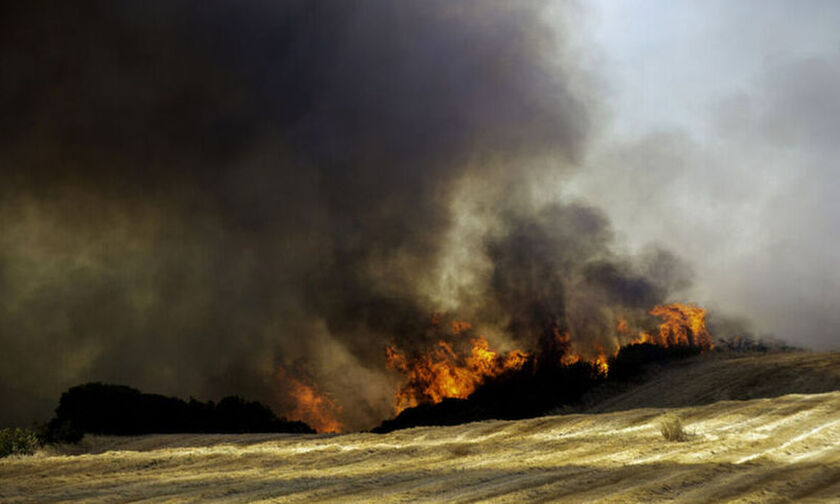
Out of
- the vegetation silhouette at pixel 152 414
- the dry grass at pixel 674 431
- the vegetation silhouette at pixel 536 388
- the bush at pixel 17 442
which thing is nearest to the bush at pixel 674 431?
the dry grass at pixel 674 431

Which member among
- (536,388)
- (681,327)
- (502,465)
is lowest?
(502,465)

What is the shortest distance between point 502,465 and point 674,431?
2.49 metres

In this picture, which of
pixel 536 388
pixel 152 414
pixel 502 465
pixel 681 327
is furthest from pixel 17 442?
pixel 681 327

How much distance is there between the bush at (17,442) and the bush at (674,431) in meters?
13.3

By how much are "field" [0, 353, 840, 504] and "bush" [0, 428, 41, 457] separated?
52cm

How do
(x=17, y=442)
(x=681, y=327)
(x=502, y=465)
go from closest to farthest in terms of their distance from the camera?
1. (x=502, y=465)
2. (x=17, y=442)
3. (x=681, y=327)

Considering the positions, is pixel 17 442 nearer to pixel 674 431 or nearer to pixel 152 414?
pixel 152 414

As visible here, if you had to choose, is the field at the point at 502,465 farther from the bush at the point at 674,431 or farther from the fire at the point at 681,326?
the fire at the point at 681,326

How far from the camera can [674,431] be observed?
8.27m

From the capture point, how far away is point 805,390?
16.7 m

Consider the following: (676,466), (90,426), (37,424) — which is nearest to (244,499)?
(676,466)

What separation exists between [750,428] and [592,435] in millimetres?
2215

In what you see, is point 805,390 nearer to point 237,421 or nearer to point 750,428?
point 750,428

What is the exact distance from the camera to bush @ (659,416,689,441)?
325 inches
